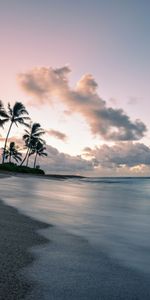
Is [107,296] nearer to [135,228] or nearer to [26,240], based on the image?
[26,240]

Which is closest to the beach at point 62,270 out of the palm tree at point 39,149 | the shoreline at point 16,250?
the shoreline at point 16,250

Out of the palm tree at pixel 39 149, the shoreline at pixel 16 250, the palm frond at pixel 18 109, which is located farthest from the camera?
the palm tree at pixel 39 149

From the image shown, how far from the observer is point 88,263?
4.88 meters

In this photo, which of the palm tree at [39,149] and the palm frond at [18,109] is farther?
the palm tree at [39,149]

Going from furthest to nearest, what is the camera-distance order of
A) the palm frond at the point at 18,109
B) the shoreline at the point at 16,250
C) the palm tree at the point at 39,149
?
1. the palm tree at the point at 39,149
2. the palm frond at the point at 18,109
3. the shoreline at the point at 16,250

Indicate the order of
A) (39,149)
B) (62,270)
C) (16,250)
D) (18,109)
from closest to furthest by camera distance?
1. (62,270)
2. (16,250)
3. (18,109)
4. (39,149)

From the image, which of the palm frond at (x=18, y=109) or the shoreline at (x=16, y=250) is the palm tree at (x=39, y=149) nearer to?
the palm frond at (x=18, y=109)

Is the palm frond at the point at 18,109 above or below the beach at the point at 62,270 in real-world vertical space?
above

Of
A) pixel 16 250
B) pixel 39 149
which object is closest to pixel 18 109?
pixel 39 149

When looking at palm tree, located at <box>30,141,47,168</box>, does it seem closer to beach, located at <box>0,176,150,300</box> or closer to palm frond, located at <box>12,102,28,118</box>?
palm frond, located at <box>12,102,28,118</box>

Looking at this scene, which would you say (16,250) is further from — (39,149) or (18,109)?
(39,149)

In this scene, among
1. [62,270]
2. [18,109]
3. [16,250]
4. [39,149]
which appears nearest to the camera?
[62,270]

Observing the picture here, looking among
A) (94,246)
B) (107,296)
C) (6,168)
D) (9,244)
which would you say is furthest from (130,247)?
(6,168)

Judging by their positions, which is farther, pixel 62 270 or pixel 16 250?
pixel 16 250
